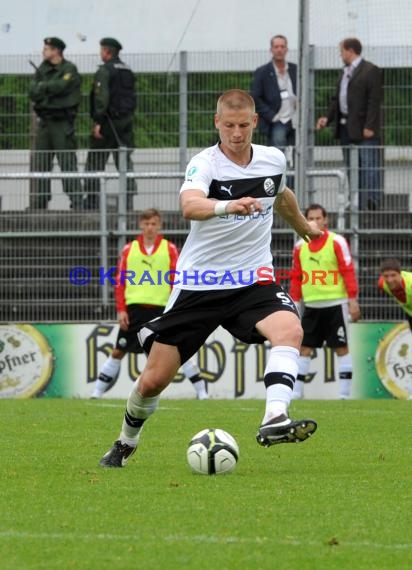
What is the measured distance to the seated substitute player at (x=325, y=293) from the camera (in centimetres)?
1636

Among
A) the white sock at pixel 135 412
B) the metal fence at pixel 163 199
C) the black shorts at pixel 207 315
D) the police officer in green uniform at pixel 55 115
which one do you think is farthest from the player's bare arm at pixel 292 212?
the police officer in green uniform at pixel 55 115

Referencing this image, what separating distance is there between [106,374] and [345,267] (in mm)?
3220

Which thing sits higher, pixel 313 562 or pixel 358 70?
pixel 358 70

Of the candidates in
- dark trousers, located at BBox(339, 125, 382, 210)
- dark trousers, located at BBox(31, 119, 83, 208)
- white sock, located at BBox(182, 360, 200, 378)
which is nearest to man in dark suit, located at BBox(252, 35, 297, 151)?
dark trousers, located at BBox(339, 125, 382, 210)

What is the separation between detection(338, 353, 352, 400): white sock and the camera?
651 inches

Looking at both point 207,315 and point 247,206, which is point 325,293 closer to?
point 207,315

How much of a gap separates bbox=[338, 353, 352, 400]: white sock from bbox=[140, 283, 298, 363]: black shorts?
28.3ft

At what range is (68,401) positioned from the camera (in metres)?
16.1

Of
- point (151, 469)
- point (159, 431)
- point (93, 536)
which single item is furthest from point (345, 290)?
point (93, 536)

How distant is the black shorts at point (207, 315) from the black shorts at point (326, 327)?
8.42 meters

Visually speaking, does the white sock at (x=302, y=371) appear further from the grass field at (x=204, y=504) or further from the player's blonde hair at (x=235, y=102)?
the player's blonde hair at (x=235, y=102)

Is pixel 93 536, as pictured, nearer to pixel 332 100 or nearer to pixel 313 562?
pixel 313 562

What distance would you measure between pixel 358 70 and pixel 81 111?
4.60 metres

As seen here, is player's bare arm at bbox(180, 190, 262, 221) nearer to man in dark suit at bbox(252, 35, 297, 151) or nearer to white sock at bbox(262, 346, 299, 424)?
white sock at bbox(262, 346, 299, 424)
